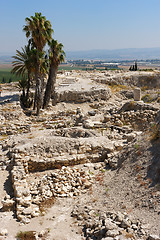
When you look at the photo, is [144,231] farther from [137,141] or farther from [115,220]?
[137,141]

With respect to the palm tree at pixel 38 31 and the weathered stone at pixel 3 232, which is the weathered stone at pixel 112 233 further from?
the palm tree at pixel 38 31

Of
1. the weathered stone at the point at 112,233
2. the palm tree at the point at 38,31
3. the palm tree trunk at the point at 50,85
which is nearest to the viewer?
the weathered stone at the point at 112,233

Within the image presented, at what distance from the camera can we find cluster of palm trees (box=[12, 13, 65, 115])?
1766 cm

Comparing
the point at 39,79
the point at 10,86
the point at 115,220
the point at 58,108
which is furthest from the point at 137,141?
the point at 10,86

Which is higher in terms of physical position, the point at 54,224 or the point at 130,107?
the point at 130,107

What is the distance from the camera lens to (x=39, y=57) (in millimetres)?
18531

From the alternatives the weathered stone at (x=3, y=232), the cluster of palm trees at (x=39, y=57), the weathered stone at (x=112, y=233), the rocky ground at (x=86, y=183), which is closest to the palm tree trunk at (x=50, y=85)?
the cluster of palm trees at (x=39, y=57)

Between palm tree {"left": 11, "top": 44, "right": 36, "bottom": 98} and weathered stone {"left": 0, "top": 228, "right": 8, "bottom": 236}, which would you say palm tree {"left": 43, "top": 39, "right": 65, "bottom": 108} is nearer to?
palm tree {"left": 11, "top": 44, "right": 36, "bottom": 98}

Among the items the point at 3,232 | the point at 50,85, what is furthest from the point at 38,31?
the point at 3,232

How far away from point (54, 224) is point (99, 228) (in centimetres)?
149

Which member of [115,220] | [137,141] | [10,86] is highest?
[10,86]

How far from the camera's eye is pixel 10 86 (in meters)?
28.2

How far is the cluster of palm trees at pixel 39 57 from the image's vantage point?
57.9ft

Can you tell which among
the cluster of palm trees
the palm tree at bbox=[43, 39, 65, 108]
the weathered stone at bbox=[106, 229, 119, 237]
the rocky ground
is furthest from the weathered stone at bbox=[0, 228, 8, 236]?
the palm tree at bbox=[43, 39, 65, 108]
